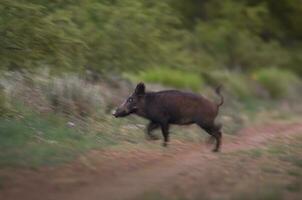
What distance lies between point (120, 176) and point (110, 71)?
34.2 ft

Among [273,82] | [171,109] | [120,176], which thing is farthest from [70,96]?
[273,82]

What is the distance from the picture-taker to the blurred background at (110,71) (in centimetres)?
1529

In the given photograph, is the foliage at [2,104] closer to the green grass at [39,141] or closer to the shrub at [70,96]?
the green grass at [39,141]

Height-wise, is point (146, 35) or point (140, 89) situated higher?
point (140, 89)

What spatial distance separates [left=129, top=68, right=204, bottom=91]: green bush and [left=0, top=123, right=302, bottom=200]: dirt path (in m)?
9.85

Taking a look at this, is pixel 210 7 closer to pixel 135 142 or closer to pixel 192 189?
pixel 135 142

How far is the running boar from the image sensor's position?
16188 millimetres

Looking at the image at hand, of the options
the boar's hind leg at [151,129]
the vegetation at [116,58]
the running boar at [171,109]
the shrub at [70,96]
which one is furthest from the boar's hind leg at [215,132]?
the shrub at [70,96]

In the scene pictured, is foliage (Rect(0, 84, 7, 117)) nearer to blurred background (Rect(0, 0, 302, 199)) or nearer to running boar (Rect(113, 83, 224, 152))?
blurred background (Rect(0, 0, 302, 199))

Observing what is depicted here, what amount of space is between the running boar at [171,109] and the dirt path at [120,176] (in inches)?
24.9

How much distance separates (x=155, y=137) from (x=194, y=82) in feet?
35.1

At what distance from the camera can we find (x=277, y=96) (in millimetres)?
34344

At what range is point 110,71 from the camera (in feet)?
73.7

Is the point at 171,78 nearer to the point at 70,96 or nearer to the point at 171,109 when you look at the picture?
the point at 70,96
